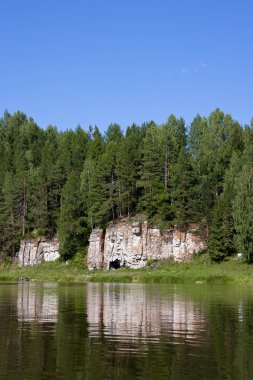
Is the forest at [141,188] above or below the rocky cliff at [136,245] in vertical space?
above

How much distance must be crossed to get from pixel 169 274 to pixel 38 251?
44478 millimetres

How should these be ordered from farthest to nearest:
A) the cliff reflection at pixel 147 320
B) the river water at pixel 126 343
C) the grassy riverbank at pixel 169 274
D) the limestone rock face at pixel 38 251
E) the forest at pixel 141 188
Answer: the limestone rock face at pixel 38 251, the forest at pixel 141 188, the grassy riverbank at pixel 169 274, the cliff reflection at pixel 147 320, the river water at pixel 126 343

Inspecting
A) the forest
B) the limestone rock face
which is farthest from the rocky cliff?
the limestone rock face

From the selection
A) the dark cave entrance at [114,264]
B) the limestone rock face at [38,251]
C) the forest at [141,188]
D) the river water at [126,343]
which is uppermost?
the forest at [141,188]

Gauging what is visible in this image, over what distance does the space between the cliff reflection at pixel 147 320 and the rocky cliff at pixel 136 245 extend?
61.0 meters

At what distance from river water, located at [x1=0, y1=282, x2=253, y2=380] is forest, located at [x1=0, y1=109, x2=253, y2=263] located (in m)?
54.7

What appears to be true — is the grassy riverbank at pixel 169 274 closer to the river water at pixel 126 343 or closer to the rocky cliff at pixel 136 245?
the rocky cliff at pixel 136 245

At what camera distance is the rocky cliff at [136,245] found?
10481cm

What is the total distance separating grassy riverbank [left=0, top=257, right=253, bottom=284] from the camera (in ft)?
252

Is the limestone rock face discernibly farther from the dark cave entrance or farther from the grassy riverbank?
the dark cave entrance

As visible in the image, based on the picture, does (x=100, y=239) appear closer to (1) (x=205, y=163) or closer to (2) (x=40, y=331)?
(1) (x=205, y=163)

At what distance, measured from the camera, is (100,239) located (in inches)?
4427

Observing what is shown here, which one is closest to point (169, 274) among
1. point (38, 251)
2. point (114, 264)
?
point (114, 264)

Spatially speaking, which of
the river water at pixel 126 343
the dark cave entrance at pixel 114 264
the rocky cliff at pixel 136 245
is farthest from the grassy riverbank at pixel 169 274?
the river water at pixel 126 343
